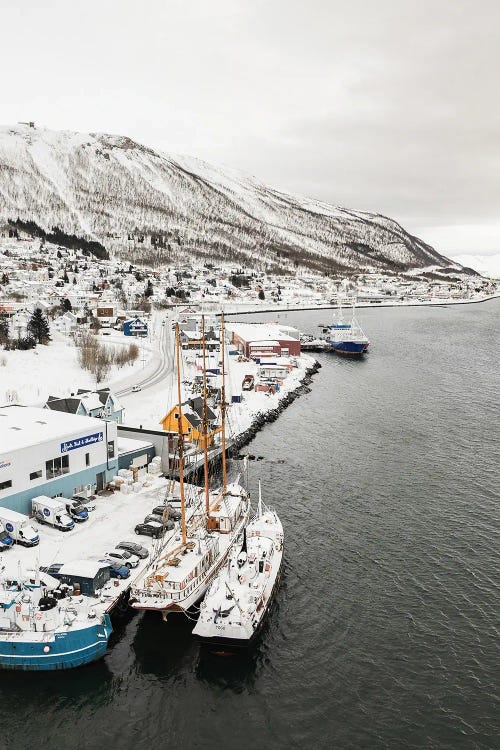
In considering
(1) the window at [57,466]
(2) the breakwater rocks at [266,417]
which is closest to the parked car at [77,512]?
(1) the window at [57,466]

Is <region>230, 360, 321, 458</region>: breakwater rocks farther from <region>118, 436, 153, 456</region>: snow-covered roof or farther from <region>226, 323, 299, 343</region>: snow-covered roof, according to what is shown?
<region>226, 323, 299, 343</region>: snow-covered roof

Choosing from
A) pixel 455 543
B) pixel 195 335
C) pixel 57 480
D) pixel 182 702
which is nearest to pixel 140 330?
pixel 195 335

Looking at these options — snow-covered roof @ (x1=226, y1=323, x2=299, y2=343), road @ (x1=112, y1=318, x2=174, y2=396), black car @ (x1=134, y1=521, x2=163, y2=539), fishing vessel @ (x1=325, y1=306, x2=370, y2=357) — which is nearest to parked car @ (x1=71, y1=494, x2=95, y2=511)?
black car @ (x1=134, y1=521, x2=163, y2=539)

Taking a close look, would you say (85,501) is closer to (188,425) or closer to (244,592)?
(244,592)

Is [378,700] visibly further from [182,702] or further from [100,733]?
[100,733]

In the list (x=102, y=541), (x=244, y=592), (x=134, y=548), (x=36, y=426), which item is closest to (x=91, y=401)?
(x=36, y=426)

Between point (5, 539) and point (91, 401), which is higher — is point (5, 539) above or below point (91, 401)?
below

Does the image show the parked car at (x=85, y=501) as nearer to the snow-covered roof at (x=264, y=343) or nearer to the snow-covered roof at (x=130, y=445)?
the snow-covered roof at (x=130, y=445)
